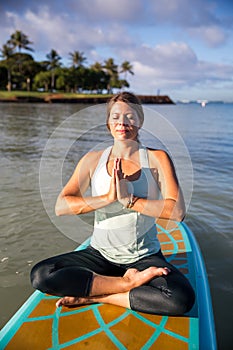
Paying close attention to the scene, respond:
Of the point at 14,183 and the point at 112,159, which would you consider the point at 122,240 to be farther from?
the point at 14,183

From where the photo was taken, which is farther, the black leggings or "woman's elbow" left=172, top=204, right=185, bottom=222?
"woman's elbow" left=172, top=204, right=185, bottom=222

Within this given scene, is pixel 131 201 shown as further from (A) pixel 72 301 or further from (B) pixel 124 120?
(A) pixel 72 301

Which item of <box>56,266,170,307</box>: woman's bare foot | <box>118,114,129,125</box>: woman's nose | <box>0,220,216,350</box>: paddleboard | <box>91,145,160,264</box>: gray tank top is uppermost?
<box>118,114,129,125</box>: woman's nose

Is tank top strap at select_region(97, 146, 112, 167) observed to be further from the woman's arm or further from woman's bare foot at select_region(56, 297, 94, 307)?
woman's bare foot at select_region(56, 297, 94, 307)

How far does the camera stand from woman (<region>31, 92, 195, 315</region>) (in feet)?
7.41

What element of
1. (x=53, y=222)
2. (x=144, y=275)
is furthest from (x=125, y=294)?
(x=53, y=222)

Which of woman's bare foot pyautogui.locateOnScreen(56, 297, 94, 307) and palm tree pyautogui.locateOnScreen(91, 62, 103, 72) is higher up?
palm tree pyautogui.locateOnScreen(91, 62, 103, 72)

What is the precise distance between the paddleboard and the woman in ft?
0.25

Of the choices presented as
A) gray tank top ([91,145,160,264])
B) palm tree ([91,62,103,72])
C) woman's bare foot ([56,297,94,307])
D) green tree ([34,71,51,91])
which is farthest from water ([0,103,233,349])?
palm tree ([91,62,103,72])

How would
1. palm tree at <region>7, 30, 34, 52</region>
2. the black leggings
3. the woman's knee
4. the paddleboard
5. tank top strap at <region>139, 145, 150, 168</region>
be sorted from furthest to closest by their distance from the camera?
palm tree at <region>7, 30, 34, 52</region>
tank top strap at <region>139, 145, 150, 168</region>
the woman's knee
the black leggings
the paddleboard

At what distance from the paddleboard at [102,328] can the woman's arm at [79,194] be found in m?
0.73

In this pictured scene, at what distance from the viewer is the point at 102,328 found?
7.16 feet

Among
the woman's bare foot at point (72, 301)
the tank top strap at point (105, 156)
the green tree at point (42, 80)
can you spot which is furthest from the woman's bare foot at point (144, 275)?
the green tree at point (42, 80)

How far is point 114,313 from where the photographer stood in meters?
2.32
